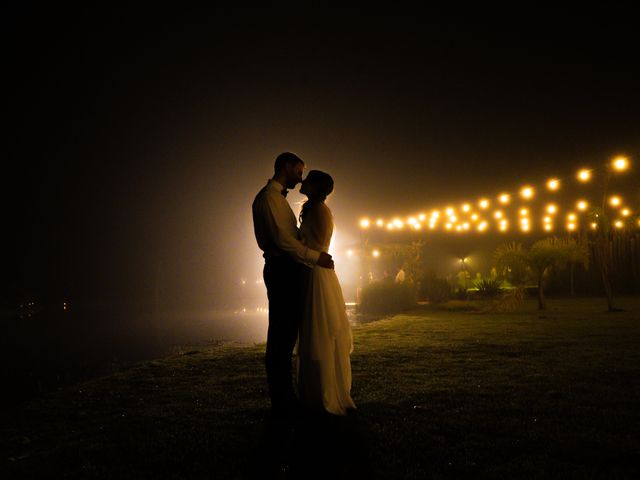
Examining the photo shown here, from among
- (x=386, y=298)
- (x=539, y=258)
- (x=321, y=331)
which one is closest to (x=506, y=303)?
(x=539, y=258)

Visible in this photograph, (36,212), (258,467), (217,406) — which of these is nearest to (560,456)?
(258,467)

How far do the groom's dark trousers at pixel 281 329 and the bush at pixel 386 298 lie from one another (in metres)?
16.4

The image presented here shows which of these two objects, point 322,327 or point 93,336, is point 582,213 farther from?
point 93,336

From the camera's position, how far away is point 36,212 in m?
92.0

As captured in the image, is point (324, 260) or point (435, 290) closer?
point (324, 260)

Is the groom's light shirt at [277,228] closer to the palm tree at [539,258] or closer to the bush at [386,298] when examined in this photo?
the palm tree at [539,258]

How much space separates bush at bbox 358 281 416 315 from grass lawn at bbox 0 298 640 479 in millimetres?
13335

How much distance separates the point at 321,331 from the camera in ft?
12.4

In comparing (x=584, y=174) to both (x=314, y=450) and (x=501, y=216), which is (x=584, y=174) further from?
(x=314, y=450)

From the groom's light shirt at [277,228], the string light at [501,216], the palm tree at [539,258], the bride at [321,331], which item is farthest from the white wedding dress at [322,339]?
the string light at [501,216]

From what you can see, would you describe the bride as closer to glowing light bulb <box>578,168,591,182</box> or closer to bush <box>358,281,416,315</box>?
bush <box>358,281,416,315</box>

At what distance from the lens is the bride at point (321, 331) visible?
12.2 feet

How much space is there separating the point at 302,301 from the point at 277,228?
2.47 ft

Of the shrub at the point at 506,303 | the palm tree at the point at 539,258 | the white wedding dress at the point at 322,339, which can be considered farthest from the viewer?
the shrub at the point at 506,303
